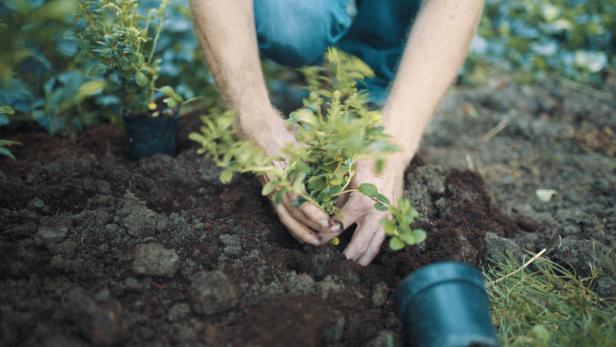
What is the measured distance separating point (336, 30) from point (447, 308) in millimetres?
1692

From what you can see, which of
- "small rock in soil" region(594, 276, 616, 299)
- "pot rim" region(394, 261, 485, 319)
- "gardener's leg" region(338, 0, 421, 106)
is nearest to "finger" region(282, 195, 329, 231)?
"pot rim" region(394, 261, 485, 319)

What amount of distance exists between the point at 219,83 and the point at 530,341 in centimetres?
129

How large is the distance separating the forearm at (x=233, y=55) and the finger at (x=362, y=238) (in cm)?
52

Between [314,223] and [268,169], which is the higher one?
[268,169]

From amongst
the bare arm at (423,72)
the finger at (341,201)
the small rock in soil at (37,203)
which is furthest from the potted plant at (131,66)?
the bare arm at (423,72)

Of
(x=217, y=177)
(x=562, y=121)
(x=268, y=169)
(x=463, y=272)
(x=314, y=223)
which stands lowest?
(x=562, y=121)

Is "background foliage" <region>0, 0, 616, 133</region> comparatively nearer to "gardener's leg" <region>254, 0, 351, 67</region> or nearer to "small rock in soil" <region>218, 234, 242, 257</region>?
"gardener's leg" <region>254, 0, 351, 67</region>

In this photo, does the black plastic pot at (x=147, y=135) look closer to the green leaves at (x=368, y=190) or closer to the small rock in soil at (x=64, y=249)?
the small rock in soil at (x=64, y=249)

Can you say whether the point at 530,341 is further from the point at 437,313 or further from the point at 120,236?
the point at 120,236

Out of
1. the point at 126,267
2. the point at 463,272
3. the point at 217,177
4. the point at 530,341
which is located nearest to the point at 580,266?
the point at 530,341

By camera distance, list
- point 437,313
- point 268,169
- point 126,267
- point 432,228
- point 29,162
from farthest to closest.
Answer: point 29,162 < point 432,228 < point 126,267 < point 268,169 < point 437,313

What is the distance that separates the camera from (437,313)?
1267 mm

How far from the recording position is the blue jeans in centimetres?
234

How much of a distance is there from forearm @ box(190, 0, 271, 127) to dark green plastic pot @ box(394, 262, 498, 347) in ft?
2.61
